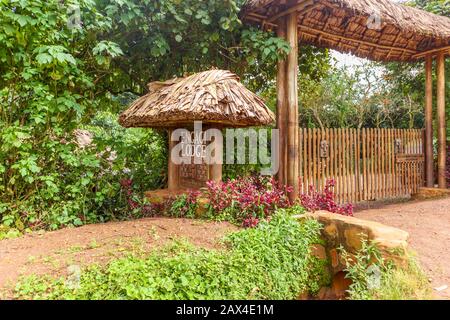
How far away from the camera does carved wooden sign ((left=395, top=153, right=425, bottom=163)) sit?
318 inches

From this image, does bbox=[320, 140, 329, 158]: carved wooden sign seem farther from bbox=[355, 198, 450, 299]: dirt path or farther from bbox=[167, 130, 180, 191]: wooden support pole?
bbox=[167, 130, 180, 191]: wooden support pole

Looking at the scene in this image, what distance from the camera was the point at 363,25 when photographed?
258 inches

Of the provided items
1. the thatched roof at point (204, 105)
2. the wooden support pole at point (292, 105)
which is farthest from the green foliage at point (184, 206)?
the wooden support pole at point (292, 105)

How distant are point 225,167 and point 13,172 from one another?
327 cm

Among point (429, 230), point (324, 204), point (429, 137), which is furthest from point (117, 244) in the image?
point (429, 137)

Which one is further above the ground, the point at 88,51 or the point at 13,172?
the point at 88,51

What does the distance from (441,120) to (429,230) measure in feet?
14.4

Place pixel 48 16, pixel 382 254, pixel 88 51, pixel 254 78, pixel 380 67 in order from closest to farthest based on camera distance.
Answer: pixel 382 254, pixel 48 16, pixel 88 51, pixel 254 78, pixel 380 67

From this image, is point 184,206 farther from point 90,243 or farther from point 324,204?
point 324,204

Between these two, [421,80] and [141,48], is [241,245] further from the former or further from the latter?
[421,80]

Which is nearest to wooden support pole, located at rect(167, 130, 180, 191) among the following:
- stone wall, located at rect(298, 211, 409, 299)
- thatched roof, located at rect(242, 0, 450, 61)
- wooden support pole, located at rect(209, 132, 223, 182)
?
wooden support pole, located at rect(209, 132, 223, 182)

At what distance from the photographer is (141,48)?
238 inches

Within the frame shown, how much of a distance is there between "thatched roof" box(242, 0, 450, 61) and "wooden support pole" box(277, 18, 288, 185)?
278mm

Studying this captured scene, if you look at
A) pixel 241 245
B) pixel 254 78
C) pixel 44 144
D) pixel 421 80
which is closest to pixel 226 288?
pixel 241 245
